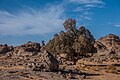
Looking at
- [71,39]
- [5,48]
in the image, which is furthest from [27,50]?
[71,39]

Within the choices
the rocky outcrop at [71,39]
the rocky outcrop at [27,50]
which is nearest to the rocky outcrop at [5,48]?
the rocky outcrop at [27,50]

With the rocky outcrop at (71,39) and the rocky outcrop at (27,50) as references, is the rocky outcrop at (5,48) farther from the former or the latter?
the rocky outcrop at (71,39)

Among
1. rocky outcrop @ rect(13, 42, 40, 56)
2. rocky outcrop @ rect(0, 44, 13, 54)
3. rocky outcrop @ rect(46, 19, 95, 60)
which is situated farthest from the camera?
rocky outcrop @ rect(0, 44, 13, 54)

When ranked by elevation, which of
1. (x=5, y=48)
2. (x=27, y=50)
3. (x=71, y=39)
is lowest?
(x=71, y=39)

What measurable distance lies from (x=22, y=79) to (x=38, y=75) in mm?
3141

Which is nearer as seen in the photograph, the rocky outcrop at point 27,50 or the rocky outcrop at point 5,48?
the rocky outcrop at point 27,50

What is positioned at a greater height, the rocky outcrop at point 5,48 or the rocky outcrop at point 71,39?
the rocky outcrop at point 5,48

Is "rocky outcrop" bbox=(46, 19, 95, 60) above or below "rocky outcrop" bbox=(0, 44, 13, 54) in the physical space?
below

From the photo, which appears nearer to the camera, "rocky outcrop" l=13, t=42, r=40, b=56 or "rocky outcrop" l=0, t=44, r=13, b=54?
"rocky outcrop" l=13, t=42, r=40, b=56

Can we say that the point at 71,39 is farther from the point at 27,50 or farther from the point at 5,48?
the point at 5,48

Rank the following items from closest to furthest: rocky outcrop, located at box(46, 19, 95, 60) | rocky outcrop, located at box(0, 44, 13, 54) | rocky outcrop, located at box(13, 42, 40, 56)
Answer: rocky outcrop, located at box(46, 19, 95, 60), rocky outcrop, located at box(13, 42, 40, 56), rocky outcrop, located at box(0, 44, 13, 54)

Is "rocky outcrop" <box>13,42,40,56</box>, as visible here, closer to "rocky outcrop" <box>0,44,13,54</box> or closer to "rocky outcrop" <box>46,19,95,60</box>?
"rocky outcrop" <box>0,44,13,54</box>

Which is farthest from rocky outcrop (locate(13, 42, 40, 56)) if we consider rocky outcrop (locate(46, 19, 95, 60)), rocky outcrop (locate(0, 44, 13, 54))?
rocky outcrop (locate(46, 19, 95, 60))

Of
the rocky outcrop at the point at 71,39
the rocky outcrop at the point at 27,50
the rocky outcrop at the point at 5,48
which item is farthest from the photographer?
the rocky outcrop at the point at 5,48
